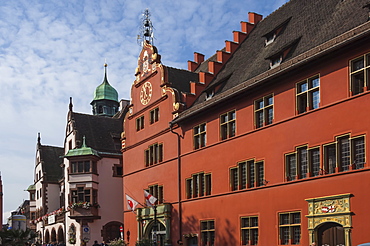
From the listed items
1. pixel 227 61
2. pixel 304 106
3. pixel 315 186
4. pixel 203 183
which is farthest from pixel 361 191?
pixel 227 61

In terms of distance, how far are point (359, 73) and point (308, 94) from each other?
303 cm

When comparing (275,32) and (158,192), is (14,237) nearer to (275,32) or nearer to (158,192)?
(158,192)

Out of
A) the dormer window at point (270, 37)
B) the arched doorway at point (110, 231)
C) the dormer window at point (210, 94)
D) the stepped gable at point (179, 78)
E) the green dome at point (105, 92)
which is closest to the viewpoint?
the dormer window at point (270, 37)

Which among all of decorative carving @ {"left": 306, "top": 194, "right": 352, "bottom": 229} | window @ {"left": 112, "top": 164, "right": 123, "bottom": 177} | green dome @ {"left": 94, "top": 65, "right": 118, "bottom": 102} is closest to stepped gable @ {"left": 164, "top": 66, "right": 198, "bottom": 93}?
decorative carving @ {"left": 306, "top": 194, "right": 352, "bottom": 229}

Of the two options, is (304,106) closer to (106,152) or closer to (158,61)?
(158,61)

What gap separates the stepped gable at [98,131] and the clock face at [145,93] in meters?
15.3

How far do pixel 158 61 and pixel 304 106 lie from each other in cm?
1655

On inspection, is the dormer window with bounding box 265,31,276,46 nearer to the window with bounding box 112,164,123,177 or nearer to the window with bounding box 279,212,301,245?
the window with bounding box 279,212,301,245

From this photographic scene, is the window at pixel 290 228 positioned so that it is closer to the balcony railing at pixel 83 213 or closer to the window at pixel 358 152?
the window at pixel 358 152

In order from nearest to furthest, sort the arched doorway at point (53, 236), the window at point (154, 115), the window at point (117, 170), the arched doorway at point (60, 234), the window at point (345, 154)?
the window at point (345, 154)
the window at point (154, 115)
the window at point (117, 170)
the arched doorway at point (60, 234)
the arched doorway at point (53, 236)

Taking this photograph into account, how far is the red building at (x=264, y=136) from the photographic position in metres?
22.2

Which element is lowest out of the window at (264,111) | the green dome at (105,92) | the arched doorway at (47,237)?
the arched doorway at (47,237)

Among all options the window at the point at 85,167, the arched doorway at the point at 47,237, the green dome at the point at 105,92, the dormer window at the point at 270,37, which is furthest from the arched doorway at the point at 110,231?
the dormer window at the point at 270,37

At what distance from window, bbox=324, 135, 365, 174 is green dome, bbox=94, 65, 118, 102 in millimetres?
54962
